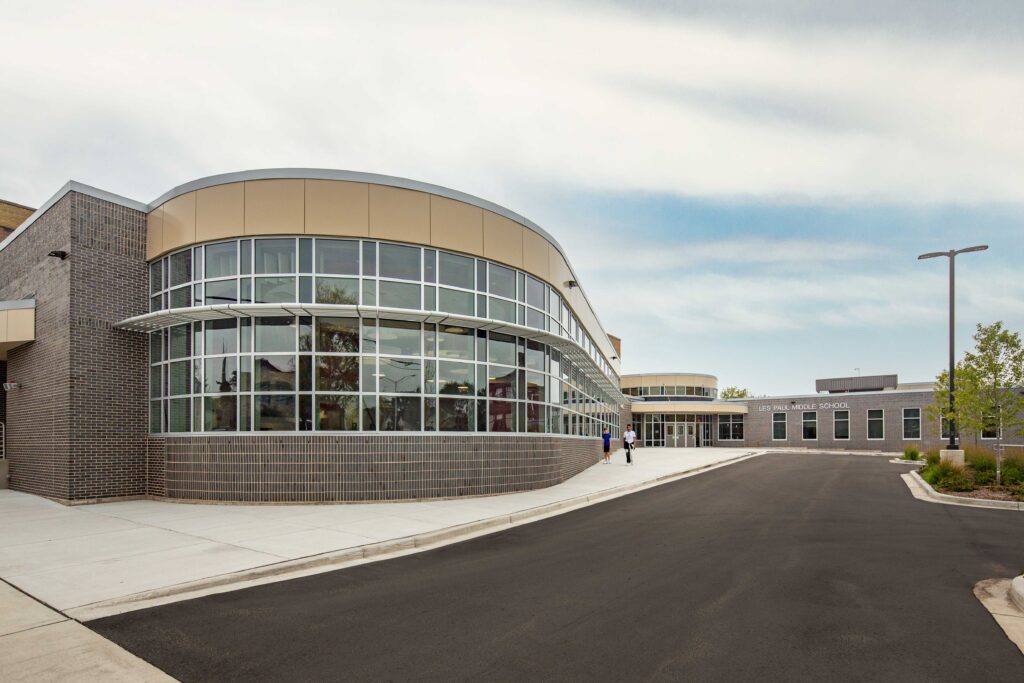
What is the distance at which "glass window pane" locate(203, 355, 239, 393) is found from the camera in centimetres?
1441

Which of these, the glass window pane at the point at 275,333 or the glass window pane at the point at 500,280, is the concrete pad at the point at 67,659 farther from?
the glass window pane at the point at 500,280

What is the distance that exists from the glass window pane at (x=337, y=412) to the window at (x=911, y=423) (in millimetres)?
45897

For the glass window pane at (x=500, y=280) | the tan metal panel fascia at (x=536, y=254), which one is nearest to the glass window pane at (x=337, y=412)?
the glass window pane at (x=500, y=280)

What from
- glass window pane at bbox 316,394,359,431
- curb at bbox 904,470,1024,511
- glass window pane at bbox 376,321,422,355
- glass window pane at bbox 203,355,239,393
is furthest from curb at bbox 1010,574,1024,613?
glass window pane at bbox 203,355,239,393

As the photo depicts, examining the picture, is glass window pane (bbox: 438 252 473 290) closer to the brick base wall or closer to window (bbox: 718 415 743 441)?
the brick base wall

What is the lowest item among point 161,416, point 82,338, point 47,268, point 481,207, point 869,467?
point 869,467

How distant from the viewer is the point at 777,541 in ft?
33.4

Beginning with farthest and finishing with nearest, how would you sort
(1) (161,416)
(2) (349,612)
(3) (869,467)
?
(3) (869,467), (1) (161,416), (2) (349,612)

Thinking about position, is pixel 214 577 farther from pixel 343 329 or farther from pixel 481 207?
pixel 481 207

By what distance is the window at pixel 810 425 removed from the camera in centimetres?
5088

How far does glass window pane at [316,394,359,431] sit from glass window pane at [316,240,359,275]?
110 inches

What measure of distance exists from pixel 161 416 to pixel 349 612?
11.4 m

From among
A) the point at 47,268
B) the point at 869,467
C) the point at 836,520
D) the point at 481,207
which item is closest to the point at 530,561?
the point at 836,520

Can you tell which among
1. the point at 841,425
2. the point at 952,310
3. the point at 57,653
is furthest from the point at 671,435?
→ the point at 57,653
